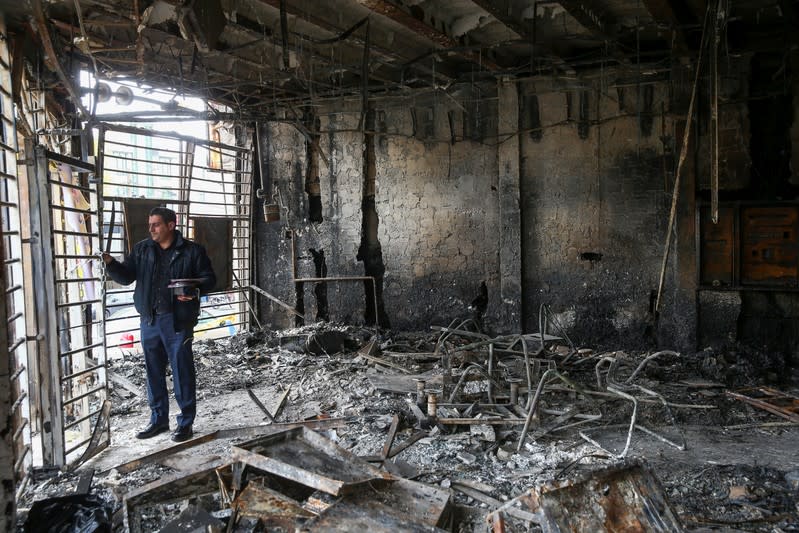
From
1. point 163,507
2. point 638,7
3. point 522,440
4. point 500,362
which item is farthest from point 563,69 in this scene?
point 163,507

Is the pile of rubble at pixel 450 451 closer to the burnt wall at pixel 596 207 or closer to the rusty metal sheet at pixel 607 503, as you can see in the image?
the rusty metal sheet at pixel 607 503

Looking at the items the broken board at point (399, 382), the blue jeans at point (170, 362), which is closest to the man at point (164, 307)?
the blue jeans at point (170, 362)

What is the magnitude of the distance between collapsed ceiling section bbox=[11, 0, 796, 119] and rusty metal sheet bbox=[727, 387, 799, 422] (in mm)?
3945

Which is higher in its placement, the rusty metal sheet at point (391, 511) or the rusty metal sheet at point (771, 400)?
the rusty metal sheet at point (391, 511)

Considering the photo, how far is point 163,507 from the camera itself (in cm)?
378

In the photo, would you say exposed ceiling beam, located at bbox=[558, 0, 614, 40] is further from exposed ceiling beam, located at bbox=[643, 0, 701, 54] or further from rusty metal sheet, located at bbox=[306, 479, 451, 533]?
rusty metal sheet, located at bbox=[306, 479, 451, 533]

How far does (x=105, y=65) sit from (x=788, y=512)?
28.8 ft

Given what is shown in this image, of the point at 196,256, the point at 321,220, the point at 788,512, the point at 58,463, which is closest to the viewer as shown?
the point at 788,512

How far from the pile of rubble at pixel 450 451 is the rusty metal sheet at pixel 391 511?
0.01 m

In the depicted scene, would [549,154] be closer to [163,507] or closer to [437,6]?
[437,6]

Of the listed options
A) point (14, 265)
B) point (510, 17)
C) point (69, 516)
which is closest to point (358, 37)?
point (510, 17)

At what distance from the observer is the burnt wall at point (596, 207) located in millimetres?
8352

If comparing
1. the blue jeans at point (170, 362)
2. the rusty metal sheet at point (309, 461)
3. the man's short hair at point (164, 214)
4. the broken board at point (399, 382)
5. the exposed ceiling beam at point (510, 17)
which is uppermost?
the exposed ceiling beam at point (510, 17)

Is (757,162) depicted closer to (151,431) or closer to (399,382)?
(399,382)
